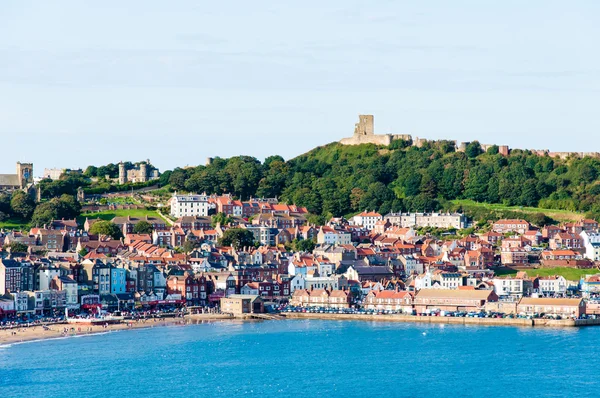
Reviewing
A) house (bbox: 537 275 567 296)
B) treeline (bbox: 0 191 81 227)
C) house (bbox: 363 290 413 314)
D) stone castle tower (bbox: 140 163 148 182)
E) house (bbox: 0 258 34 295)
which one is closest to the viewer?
house (bbox: 0 258 34 295)

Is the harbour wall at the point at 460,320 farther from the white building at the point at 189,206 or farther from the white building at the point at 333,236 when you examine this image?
the white building at the point at 189,206

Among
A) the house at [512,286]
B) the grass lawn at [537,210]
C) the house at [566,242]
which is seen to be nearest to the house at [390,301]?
the house at [512,286]

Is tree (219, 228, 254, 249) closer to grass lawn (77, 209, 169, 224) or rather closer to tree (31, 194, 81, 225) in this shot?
grass lawn (77, 209, 169, 224)

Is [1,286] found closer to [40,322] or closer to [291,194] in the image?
[40,322]

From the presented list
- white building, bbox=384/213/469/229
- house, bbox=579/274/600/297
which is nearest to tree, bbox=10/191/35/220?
white building, bbox=384/213/469/229

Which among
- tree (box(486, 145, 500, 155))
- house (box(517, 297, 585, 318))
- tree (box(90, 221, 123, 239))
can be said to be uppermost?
tree (box(486, 145, 500, 155))
